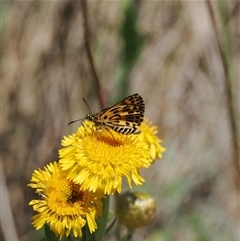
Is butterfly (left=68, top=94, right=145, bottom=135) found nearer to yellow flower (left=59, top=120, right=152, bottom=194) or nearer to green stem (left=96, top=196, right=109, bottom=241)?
yellow flower (left=59, top=120, right=152, bottom=194)

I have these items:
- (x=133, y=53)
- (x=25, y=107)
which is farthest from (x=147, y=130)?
(x=25, y=107)

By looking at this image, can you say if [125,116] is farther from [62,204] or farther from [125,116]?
[62,204]

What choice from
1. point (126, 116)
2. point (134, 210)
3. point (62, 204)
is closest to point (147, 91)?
point (134, 210)

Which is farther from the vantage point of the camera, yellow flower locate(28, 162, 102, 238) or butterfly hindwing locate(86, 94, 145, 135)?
butterfly hindwing locate(86, 94, 145, 135)

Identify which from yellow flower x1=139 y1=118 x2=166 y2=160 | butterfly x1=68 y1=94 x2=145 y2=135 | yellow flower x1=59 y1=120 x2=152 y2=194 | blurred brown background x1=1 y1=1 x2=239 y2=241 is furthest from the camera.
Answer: blurred brown background x1=1 y1=1 x2=239 y2=241

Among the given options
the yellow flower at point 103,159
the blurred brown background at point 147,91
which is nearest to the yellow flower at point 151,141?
the yellow flower at point 103,159

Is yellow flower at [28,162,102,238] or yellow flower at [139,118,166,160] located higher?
yellow flower at [139,118,166,160]

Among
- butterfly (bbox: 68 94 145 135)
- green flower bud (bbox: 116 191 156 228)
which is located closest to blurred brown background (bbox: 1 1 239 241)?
green flower bud (bbox: 116 191 156 228)
